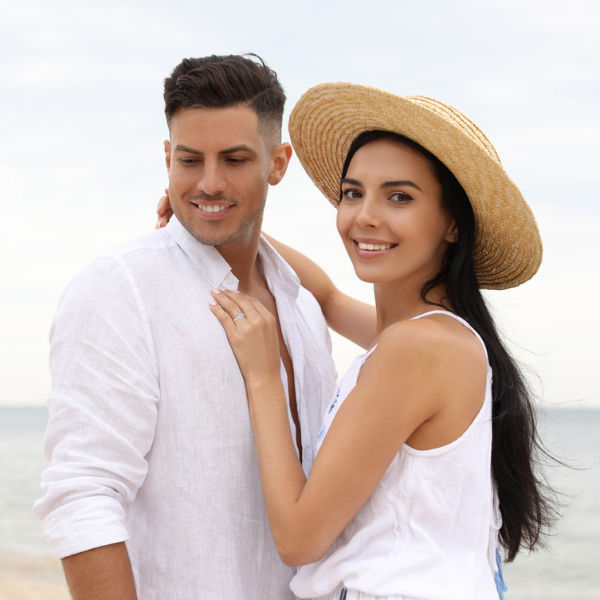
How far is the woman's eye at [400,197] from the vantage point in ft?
7.72

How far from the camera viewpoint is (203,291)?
97.3 inches

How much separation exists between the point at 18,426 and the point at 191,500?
33.9m

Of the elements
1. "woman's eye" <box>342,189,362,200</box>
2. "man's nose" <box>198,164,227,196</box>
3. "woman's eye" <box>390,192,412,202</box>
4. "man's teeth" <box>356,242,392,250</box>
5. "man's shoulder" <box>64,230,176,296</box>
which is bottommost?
"man's teeth" <box>356,242,392,250</box>

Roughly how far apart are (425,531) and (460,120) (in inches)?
51.0

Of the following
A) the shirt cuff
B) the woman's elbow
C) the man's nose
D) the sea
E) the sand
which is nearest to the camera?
the shirt cuff

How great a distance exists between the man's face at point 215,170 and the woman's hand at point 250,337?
0.27 m

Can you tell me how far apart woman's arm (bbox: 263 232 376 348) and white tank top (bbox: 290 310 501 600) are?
120 centimetres

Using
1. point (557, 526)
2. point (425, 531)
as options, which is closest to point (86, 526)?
point (425, 531)

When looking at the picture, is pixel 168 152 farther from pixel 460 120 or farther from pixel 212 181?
pixel 460 120

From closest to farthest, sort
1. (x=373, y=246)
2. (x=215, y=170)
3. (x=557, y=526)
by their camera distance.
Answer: (x=373, y=246) < (x=215, y=170) < (x=557, y=526)

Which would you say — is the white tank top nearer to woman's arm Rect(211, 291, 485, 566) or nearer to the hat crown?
woman's arm Rect(211, 291, 485, 566)

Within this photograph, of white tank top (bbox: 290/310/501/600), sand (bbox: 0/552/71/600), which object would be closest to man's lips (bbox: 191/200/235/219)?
white tank top (bbox: 290/310/501/600)

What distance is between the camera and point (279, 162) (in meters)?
2.93

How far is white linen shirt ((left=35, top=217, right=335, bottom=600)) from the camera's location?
213 centimetres
